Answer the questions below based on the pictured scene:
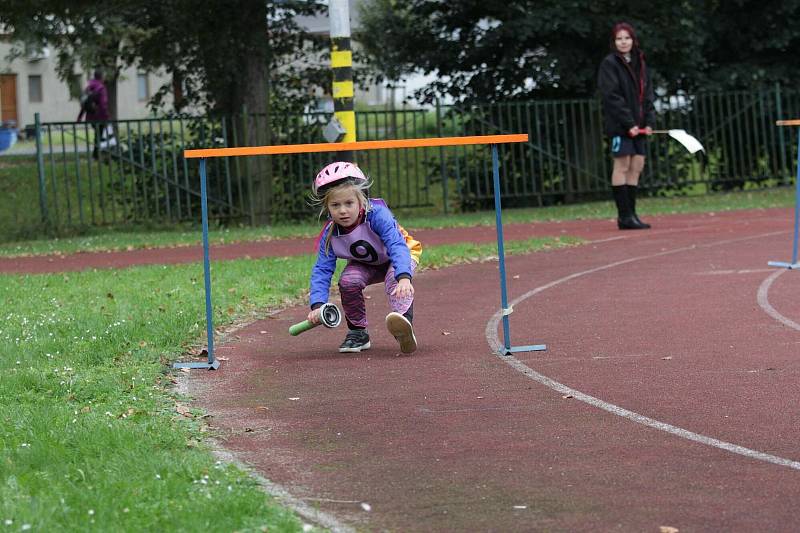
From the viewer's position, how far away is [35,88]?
213ft

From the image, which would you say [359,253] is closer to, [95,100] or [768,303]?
[768,303]

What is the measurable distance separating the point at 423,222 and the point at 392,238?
1166cm

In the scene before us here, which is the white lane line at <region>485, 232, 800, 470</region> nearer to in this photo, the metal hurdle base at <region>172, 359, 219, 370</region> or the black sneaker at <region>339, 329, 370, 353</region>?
the black sneaker at <region>339, 329, 370, 353</region>

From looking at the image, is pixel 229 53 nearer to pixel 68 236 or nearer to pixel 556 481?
pixel 68 236

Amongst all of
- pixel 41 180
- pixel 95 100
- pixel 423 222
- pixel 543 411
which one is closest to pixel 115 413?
pixel 543 411

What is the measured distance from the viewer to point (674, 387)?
723 centimetres

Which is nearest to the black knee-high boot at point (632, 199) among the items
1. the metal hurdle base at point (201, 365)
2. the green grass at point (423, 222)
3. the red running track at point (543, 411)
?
the green grass at point (423, 222)

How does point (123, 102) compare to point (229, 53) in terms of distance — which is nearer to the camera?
point (229, 53)

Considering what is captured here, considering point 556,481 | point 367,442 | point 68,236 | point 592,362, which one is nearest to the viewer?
point 556,481

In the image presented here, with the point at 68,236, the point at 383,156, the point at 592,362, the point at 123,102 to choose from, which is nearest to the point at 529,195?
the point at 383,156

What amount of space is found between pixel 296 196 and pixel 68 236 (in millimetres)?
3581

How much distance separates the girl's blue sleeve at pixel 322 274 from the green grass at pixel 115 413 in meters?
0.96

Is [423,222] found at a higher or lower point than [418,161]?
lower

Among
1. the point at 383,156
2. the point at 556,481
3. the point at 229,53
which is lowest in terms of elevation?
the point at 556,481
